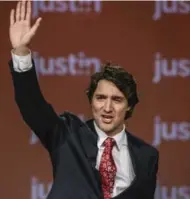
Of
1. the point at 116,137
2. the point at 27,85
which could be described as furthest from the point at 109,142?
the point at 27,85

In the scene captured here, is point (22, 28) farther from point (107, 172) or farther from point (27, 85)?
point (107, 172)

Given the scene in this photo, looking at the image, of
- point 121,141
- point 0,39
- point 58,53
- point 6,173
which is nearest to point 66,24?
point 58,53

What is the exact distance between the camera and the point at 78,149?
55.6 inches

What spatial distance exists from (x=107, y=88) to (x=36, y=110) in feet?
0.67

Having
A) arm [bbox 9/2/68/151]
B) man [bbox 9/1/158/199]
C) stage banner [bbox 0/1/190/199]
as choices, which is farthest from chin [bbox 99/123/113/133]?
stage banner [bbox 0/1/190/199]

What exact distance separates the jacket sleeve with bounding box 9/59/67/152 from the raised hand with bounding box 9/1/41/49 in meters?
0.05

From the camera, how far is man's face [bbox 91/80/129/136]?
1439mm

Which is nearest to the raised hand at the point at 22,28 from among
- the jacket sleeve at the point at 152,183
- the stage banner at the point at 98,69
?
the jacket sleeve at the point at 152,183

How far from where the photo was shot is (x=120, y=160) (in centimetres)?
148

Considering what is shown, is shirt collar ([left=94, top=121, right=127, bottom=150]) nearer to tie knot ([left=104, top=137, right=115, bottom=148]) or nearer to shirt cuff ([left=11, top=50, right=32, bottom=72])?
tie knot ([left=104, top=137, right=115, bottom=148])

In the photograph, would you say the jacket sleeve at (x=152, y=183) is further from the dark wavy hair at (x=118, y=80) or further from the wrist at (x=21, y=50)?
the wrist at (x=21, y=50)

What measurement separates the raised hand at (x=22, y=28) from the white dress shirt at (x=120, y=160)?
1.04ft

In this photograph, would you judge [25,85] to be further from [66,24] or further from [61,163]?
[66,24]

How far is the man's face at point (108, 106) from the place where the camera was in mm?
1439
